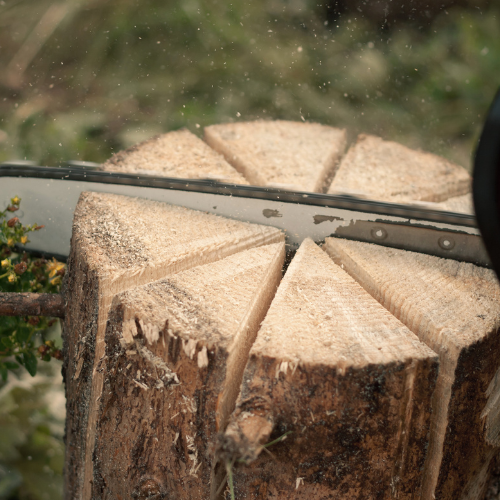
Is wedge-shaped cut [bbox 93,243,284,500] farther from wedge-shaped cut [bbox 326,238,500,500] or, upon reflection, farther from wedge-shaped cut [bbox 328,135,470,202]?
wedge-shaped cut [bbox 328,135,470,202]

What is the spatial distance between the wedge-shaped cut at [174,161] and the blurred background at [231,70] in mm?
352

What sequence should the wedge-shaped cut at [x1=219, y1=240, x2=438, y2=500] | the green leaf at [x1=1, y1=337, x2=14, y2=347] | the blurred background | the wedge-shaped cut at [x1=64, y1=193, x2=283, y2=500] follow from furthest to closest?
the blurred background, the green leaf at [x1=1, y1=337, x2=14, y2=347], the wedge-shaped cut at [x1=64, y1=193, x2=283, y2=500], the wedge-shaped cut at [x1=219, y1=240, x2=438, y2=500]

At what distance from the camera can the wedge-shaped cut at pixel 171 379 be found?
578 millimetres

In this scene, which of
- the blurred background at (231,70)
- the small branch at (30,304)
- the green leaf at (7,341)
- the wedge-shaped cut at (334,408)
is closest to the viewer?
the wedge-shaped cut at (334,408)

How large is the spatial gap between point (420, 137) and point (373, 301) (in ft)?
3.68

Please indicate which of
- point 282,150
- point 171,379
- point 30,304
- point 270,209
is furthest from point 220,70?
point 171,379

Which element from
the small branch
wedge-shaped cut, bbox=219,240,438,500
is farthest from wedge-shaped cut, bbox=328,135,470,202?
the small branch

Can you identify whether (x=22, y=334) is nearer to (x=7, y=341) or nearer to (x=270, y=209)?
(x=7, y=341)

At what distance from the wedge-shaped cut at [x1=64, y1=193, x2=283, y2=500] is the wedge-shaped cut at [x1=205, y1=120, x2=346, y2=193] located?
0.86ft

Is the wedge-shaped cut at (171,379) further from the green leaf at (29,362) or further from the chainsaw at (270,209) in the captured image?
the green leaf at (29,362)

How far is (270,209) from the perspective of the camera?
0.87 m

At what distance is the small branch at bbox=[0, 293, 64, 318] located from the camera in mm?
846

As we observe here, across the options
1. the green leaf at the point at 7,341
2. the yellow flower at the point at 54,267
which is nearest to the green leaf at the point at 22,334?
the green leaf at the point at 7,341

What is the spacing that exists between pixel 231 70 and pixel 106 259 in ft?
4.45
